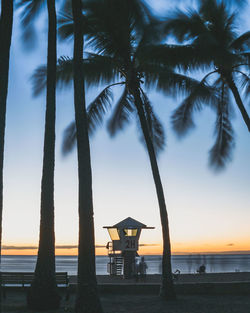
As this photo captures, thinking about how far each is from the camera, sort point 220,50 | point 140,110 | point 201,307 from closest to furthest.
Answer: point 201,307
point 220,50
point 140,110

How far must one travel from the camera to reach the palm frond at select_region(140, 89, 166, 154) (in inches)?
730

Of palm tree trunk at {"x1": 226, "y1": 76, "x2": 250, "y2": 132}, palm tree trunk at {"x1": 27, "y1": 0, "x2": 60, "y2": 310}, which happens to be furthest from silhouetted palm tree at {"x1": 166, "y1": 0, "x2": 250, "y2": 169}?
palm tree trunk at {"x1": 27, "y1": 0, "x2": 60, "y2": 310}

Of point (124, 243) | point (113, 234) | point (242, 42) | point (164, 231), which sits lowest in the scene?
point (124, 243)

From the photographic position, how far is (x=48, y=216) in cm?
1247

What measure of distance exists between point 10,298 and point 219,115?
1180 cm

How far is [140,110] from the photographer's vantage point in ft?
53.1

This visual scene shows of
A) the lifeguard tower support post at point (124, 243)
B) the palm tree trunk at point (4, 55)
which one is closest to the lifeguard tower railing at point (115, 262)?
the lifeguard tower support post at point (124, 243)

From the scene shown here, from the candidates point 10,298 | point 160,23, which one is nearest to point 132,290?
point 10,298

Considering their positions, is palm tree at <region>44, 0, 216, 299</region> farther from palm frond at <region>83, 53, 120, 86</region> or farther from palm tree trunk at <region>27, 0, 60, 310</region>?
palm tree trunk at <region>27, 0, 60, 310</region>

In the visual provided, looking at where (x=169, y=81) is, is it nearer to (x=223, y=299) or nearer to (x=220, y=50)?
(x=220, y=50)

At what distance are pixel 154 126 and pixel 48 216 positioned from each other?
8164mm

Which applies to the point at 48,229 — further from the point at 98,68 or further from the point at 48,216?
the point at 98,68

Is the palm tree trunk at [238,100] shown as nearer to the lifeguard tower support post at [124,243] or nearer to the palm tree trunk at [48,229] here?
the palm tree trunk at [48,229]

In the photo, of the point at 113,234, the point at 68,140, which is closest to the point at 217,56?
the point at 68,140
